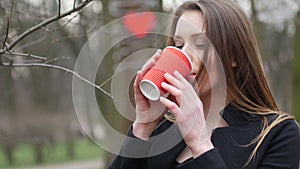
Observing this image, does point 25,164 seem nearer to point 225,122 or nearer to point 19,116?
point 19,116

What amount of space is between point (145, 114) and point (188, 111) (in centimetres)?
19

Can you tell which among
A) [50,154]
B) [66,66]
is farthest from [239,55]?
[50,154]

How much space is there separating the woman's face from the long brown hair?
28 mm

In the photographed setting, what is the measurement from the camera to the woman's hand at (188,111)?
4.33 ft

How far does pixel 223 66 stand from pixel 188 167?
0.30 m

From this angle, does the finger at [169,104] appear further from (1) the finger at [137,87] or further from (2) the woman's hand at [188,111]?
(1) the finger at [137,87]

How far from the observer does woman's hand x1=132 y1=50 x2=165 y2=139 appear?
1473mm

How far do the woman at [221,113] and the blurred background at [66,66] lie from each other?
31cm

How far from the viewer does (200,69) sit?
144 cm

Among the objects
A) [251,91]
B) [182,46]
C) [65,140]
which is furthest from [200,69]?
[65,140]

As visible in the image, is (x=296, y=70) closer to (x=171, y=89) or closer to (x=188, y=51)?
(x=188, y=51)

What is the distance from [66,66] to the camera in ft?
14.6

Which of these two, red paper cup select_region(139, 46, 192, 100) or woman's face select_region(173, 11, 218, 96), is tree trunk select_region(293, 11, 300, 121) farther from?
red paper cup select_region(139, 46, 192, 100)

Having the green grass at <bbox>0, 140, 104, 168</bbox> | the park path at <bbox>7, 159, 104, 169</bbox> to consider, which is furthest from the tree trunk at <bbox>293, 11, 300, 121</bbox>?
the park path at <bbox>7, 159, 104, 169</bbox>
